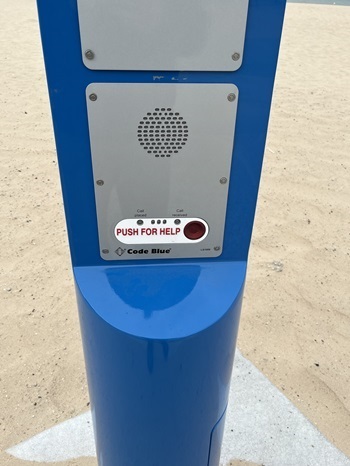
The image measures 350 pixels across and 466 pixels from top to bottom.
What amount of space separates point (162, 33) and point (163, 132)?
204 mm

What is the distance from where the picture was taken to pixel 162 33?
0.91 meters

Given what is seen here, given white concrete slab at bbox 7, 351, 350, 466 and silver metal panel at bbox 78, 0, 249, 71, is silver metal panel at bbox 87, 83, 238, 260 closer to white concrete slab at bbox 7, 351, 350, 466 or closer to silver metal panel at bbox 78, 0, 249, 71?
silver metal panel at bbox 78, 0, 249, 71

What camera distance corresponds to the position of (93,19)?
0.90 meters

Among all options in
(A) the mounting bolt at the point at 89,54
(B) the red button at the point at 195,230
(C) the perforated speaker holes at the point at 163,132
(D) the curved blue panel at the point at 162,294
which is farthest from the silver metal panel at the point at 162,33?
(D) the curved blue panel at the point at 162,294

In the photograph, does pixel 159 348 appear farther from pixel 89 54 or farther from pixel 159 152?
pixel 89 54

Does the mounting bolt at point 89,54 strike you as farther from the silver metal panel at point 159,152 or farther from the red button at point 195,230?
the red button at point 195,230

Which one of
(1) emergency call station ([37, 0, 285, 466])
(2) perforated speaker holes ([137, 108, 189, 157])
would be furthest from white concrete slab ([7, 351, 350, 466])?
(2) perforated speaker holes ([137, 108, 189, 157])

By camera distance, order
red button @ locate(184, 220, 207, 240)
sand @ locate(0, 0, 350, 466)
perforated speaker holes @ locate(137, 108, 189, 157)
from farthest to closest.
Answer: sand @ locate(0, 0, 350, 466) → red button @ locate(184, 220, 207, 240) → perforated speaker holes @ locate(137, 108, 189, 157)

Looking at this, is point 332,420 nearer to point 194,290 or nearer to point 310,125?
point 194,290

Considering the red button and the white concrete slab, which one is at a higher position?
the red button

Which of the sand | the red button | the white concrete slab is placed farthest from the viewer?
the sand

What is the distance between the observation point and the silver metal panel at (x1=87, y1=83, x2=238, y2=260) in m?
0.99

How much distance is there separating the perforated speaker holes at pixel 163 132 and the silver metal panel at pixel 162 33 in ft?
0.35

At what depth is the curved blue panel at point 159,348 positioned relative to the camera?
1100mm
